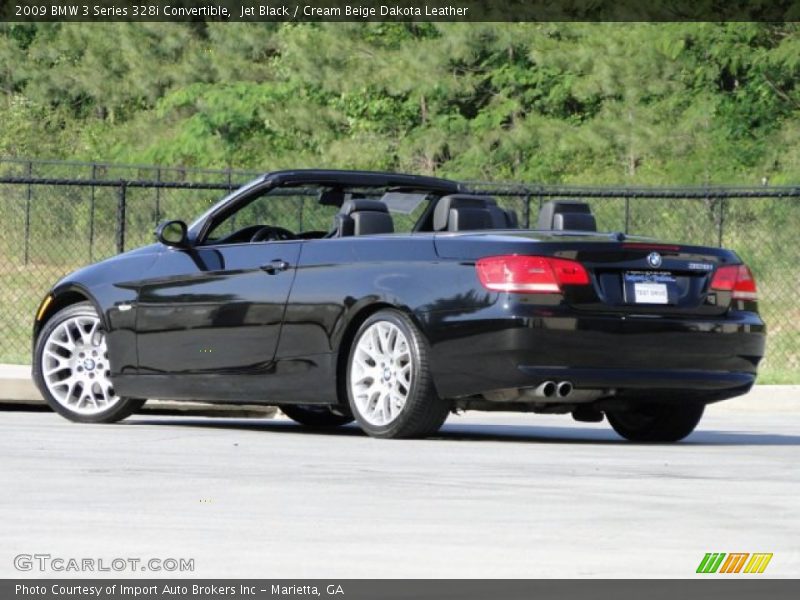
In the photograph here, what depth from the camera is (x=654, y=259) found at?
1095 centimetres

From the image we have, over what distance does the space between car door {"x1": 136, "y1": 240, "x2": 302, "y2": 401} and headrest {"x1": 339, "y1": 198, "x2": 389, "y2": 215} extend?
0.37 metres

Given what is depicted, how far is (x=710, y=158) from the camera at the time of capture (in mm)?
35469

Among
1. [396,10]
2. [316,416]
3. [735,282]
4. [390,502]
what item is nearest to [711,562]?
[390,502]

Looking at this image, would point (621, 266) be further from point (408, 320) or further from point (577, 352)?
point (408, 320)

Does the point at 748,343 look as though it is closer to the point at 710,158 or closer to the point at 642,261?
the point at 642,261

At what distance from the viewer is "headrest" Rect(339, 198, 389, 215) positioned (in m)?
11.8

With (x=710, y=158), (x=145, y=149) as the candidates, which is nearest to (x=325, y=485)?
(x=710, y=158)

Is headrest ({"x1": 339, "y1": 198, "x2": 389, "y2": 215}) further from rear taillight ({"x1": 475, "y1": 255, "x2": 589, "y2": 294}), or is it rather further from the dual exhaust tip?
the dual exhaust tip

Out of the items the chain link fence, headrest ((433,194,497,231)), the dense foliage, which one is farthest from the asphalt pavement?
the dense foliage

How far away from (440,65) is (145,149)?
869cm

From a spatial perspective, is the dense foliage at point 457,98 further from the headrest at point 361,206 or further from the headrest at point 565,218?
the headrest at point 361,206

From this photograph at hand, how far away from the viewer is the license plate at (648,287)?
35.6ft
